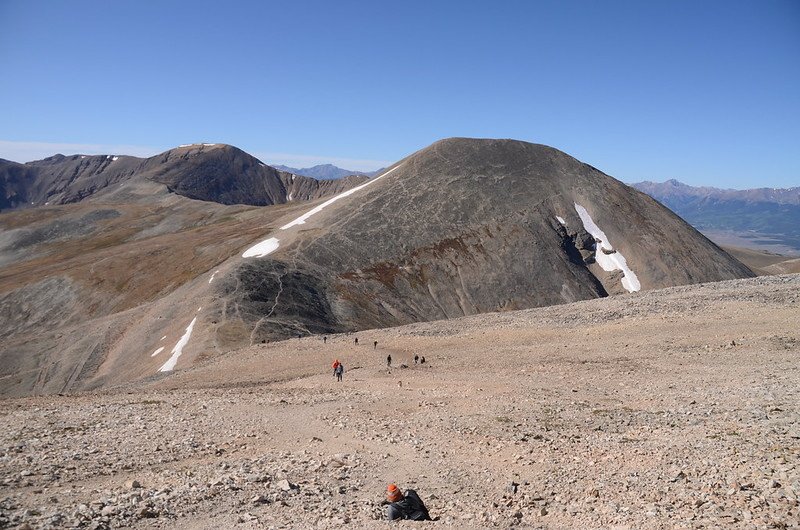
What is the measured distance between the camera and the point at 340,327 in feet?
186

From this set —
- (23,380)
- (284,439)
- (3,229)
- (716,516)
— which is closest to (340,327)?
(23,380)

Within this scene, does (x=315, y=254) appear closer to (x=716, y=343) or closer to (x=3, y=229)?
(x=716, y=343)

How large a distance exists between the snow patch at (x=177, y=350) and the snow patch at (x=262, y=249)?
20.7 metres

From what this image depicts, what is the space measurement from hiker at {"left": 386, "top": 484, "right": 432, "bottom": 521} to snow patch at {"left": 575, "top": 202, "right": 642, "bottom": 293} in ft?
248

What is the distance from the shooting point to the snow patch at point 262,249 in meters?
71.9

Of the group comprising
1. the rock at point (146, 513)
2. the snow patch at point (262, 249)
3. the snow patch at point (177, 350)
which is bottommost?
the snow patch at point (177, 350)

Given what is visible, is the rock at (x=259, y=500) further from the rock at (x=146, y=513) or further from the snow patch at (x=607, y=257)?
the snow patch at (x=607, y=257)

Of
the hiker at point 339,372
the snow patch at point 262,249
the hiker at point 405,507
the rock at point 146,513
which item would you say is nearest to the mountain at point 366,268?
the snow patch at point 262,249

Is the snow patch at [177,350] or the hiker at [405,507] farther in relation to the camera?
the snow patch at [177,350]

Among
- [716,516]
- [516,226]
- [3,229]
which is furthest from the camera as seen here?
[3,229]

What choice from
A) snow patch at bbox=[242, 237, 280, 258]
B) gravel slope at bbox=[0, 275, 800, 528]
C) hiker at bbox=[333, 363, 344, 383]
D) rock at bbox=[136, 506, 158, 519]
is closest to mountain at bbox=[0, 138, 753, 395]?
snow patch at bbox=[242, 237, 280, 258]

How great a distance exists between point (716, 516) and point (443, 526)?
604cm

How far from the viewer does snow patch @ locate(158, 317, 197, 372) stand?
43037 millimetres

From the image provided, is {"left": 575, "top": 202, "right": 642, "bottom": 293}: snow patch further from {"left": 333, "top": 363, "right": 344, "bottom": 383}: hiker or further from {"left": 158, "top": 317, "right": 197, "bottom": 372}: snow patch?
{"left": 333, "top": 363, "right": 344, "bottom": 383}: hiker
